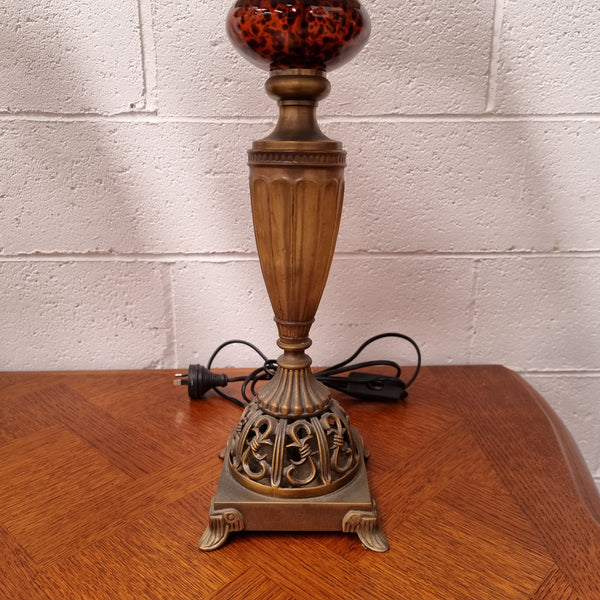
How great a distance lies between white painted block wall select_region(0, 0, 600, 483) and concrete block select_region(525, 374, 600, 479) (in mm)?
17

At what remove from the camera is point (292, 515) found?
445 millimetres

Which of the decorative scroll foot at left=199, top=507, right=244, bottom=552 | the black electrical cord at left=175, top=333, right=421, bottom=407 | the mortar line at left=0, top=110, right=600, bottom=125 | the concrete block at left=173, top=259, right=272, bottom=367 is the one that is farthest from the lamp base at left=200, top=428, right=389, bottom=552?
the mortar line at left=0, top=110, right=600, bottom=125

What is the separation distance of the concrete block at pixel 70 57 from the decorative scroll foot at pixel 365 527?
0.59 metres

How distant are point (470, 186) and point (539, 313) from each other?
239 mm

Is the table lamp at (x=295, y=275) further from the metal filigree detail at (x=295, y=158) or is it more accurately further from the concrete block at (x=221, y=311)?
the concrete block at (x=221, y=311)

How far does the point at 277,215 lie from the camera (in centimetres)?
42

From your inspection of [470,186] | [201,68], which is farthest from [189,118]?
[470,186]

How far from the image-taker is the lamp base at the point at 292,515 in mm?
435

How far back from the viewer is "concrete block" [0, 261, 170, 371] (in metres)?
0.76

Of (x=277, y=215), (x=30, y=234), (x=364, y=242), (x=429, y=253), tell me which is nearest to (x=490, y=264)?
(x=429, y=253)

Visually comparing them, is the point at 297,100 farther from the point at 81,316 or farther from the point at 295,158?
the point at 81,316

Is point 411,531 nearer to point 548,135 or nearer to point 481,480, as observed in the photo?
point 481,480

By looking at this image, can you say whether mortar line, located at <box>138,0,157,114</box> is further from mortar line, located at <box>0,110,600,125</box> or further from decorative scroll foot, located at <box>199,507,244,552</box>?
decorative scroll foot, located at <box>199,507,244,552</box>

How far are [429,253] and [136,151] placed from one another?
451 mm
